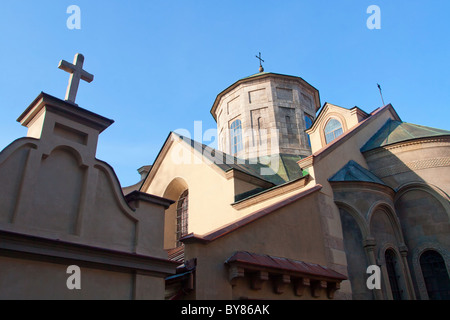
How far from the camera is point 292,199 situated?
35.5 ft

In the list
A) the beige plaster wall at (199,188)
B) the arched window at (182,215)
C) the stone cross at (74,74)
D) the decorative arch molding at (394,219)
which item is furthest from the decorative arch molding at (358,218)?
the stone cross at (74,74)

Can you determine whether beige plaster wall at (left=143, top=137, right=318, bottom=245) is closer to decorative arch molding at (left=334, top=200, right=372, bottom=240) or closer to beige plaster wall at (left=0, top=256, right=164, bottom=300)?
decorative arch molding at (left=334, top=200, right=372, bottom=240)

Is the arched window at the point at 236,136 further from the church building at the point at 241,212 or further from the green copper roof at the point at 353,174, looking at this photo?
the green copper roof at the point at 353,174

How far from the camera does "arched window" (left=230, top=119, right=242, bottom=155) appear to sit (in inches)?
878

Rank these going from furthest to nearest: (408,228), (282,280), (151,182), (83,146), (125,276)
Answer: (151,182)
(408,228)
(282,280)
(83,146)
(125,276)

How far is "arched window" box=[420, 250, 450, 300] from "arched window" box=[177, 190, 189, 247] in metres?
9.32

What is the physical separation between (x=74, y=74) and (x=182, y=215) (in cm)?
967

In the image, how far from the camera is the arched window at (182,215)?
1608 centimetres

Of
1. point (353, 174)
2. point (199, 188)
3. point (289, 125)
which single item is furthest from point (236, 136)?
point (353, 174)

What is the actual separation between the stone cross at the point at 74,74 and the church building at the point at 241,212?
44 millimetres

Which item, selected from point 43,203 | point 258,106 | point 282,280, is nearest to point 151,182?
point 258,106

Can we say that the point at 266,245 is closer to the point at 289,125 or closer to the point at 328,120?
the point at 328,120
